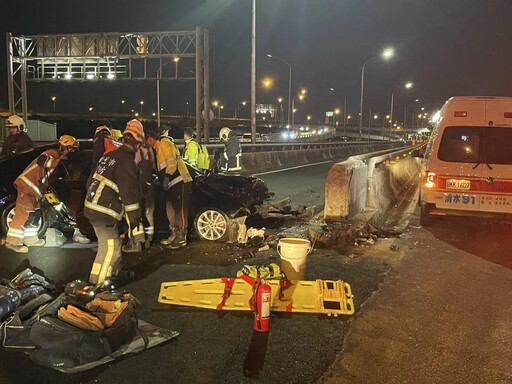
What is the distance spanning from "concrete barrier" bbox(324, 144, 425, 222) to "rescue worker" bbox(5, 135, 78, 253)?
4159 millimetres

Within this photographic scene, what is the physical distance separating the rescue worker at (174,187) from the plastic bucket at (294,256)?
241cm

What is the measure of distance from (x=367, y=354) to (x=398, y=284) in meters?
2.00

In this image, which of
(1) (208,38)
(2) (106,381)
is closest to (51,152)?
(2) (106,381)

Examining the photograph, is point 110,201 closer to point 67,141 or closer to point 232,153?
point 67,141

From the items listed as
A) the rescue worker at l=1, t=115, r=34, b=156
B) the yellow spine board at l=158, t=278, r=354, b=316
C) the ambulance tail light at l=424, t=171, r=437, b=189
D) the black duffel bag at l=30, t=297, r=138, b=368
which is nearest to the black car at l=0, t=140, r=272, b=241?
the rescue worker at l=1, t=115, r=34, b=156

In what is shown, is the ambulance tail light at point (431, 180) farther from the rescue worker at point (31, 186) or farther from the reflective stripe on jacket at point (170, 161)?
the rescue worker at point (31, 186)

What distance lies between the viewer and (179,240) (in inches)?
302

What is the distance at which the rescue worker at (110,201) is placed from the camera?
17.1 ft

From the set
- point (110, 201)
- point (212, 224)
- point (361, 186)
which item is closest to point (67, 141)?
point (110, 201)

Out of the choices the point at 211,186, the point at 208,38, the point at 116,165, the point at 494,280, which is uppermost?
the point at 208,38

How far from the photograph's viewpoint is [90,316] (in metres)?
4.05

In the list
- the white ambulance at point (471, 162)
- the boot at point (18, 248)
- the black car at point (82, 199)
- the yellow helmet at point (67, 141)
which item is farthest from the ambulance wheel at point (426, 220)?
the boot at point (18, 248)

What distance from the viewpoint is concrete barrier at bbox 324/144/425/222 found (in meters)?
8.56

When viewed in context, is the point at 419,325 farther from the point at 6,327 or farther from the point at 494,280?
the point at 6,327
